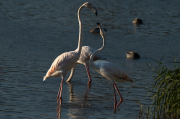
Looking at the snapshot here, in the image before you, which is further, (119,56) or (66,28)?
(66,28)

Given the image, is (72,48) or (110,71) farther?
(72,48)

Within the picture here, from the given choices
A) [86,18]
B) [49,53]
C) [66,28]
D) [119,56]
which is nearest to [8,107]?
[49,53]

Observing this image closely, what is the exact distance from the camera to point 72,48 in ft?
51.3

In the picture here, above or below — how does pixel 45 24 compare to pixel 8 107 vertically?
above

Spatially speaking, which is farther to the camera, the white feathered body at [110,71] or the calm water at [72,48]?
the white feathered body at [110,71]

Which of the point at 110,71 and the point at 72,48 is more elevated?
the point at 72,48

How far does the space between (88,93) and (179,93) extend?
3267 mm

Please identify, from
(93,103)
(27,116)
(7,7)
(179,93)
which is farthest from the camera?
(7,7)

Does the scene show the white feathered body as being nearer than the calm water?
No

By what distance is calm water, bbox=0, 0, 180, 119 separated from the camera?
823 centimetres

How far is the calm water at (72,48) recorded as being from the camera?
27.0 feet

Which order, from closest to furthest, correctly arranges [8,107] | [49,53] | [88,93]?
[8,107]
[88,93]
[49,53]

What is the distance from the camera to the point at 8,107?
7.82m

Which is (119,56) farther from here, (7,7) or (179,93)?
(7,7)
